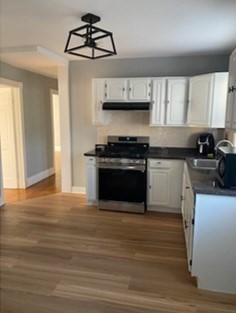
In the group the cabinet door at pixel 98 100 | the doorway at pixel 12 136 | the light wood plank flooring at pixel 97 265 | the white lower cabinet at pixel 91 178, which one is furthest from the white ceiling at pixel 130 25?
the light wood plank flooring at pixel 97 265

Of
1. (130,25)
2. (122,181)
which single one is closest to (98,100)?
(122,181)

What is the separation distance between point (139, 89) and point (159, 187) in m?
1.56

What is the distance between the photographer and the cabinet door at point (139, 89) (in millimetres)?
3938

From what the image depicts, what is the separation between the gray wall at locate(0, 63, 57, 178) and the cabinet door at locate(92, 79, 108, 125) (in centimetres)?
163

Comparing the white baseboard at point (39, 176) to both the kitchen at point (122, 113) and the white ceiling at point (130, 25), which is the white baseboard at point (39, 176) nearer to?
the kitchen at point (122, 113)

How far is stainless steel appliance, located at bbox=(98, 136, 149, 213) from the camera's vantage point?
380cm

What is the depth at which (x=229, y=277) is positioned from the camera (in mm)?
2152

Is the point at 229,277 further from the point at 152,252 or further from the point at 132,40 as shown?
the point at 132,40

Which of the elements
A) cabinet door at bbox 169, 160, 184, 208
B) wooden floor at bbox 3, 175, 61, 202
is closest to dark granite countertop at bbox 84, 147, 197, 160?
cabinet door at bbox 169, 160, 184, 208

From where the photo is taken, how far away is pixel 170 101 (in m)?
3.91

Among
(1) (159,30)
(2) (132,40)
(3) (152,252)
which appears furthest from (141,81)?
(3) (152,252)

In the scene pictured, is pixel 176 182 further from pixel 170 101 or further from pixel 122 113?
pixel 122 113

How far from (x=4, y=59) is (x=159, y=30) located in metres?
2.66

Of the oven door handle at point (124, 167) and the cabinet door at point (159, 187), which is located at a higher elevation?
the oven door handle at point (124, 167)
